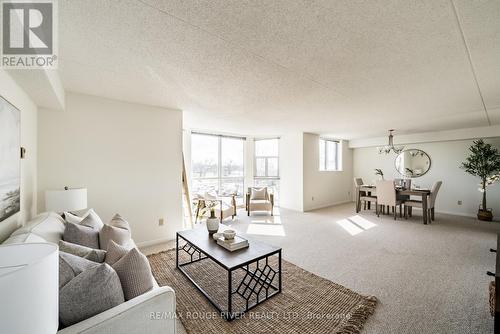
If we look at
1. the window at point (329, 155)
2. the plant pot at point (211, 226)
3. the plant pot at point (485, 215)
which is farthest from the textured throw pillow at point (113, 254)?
the plant pot at point (485, 215)

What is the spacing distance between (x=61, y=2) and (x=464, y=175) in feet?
26.8

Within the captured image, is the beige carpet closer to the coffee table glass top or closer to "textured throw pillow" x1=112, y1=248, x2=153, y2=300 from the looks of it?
the coffee table glass top

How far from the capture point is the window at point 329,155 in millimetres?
7051

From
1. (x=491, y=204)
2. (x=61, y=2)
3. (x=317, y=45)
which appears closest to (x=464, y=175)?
(x=491, y=204)

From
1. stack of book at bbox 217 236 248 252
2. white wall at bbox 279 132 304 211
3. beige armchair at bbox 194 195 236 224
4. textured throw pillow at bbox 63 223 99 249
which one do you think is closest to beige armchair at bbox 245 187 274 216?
beige armchair at bbox 194 195 236 224

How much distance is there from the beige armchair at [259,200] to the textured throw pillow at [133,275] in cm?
413

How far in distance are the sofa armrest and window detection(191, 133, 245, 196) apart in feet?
13.8

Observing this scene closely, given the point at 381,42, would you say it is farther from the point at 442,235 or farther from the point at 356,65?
the point at 442,235

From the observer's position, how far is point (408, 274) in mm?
2457

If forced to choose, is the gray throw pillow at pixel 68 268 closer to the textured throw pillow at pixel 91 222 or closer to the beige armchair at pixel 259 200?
the textured throw pillow at pixel 91 222

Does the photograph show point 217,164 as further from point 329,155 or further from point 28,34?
point 28,34

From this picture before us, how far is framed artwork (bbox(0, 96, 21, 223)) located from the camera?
1450 millimetres

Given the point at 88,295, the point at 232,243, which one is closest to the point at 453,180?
the point at 232,243

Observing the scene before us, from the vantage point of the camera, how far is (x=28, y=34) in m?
1.33
